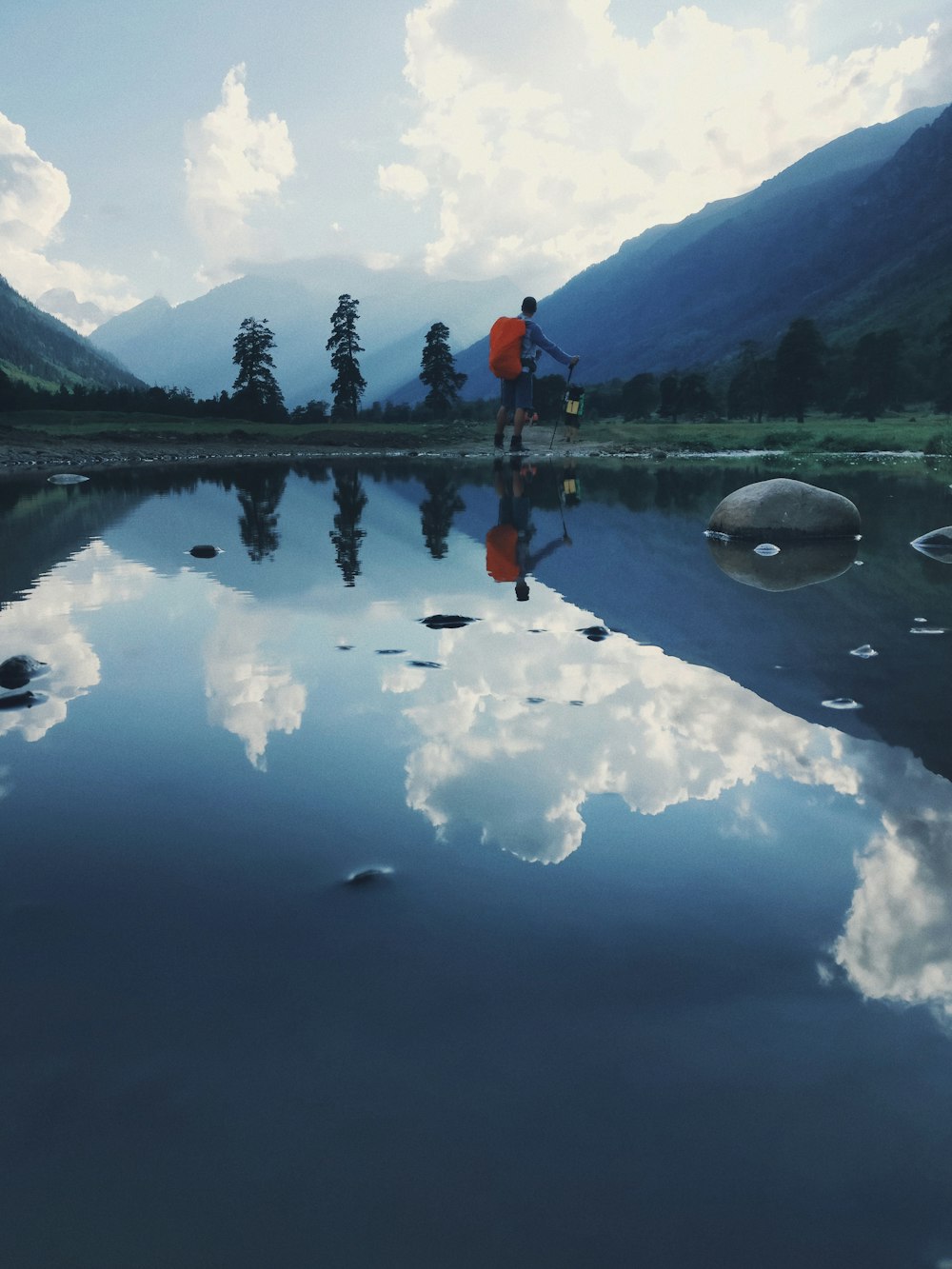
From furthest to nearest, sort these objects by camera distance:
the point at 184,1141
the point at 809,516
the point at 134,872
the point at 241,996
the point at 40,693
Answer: the point at 809,516
the point at 40,693
the point at 134,872
the point at 241,996
the point at 184,1141

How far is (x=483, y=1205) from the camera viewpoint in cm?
226

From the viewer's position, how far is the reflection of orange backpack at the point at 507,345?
86.2ft

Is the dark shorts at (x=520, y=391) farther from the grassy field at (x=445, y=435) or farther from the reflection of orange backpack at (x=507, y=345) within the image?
the grassy field at (x=445, y=435)

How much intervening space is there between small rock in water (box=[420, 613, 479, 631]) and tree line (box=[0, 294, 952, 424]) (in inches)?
2944

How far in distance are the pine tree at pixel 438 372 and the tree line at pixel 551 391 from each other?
113 mm

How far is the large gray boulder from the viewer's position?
1462cm

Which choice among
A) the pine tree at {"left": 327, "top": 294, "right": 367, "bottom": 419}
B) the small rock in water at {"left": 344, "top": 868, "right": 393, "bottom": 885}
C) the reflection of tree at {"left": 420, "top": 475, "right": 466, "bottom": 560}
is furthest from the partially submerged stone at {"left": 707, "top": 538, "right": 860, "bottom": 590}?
the pine tree at {"left": 327, "top": 294, "right": 367, "bottom": 419}

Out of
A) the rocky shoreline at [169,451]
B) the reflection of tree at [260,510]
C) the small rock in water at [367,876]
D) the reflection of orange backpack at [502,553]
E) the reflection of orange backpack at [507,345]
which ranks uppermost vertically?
the reflection of orange backpack at [507,345]

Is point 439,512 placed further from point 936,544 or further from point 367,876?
point 367,876

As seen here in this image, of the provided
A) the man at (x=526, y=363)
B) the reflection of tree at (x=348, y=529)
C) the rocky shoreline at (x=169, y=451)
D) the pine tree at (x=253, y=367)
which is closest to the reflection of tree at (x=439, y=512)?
the reflection of tree at (x=348, y=529)

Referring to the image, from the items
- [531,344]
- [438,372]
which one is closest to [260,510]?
[531,344]

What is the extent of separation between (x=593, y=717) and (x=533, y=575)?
19.6 feet

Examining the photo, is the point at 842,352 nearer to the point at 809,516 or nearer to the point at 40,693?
the point at 809,516

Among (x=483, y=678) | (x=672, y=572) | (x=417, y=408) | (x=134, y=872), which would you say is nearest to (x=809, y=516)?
(x=672, y=572)
